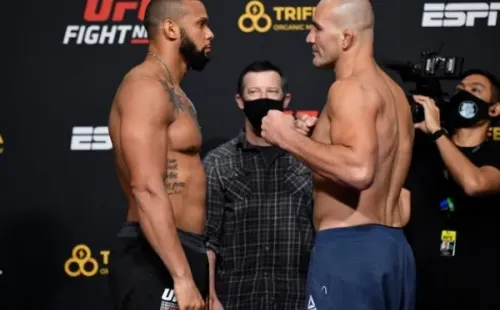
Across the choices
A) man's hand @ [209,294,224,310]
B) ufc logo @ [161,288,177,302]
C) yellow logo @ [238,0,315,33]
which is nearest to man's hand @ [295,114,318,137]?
ufc logo @ [161,288,177,302]

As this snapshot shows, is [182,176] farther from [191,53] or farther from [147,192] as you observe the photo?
[191,53]

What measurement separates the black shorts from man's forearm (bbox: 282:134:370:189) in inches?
17.2

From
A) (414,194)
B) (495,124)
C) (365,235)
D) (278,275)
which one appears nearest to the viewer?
(365,235)

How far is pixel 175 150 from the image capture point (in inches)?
112

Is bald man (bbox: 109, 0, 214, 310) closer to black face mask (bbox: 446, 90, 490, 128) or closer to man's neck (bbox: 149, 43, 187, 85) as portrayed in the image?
man's neck (bbox: 149, 43, 187, 85)

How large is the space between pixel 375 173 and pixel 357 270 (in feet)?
0.86

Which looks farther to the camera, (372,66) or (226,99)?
(226,99)

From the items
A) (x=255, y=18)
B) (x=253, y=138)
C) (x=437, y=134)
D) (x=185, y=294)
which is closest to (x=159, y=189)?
(x=185, y=294)

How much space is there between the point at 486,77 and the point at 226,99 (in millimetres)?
1003

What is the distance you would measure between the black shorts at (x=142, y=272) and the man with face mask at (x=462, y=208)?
1.05 metres

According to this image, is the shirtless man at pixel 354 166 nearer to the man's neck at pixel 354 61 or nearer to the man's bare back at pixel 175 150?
the man's neck at pixel 354 61

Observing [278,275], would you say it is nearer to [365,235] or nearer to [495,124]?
[365,235]

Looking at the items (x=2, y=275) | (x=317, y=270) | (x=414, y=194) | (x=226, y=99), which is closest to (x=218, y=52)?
(x=226, y=99)

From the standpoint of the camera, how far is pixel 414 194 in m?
3.65
